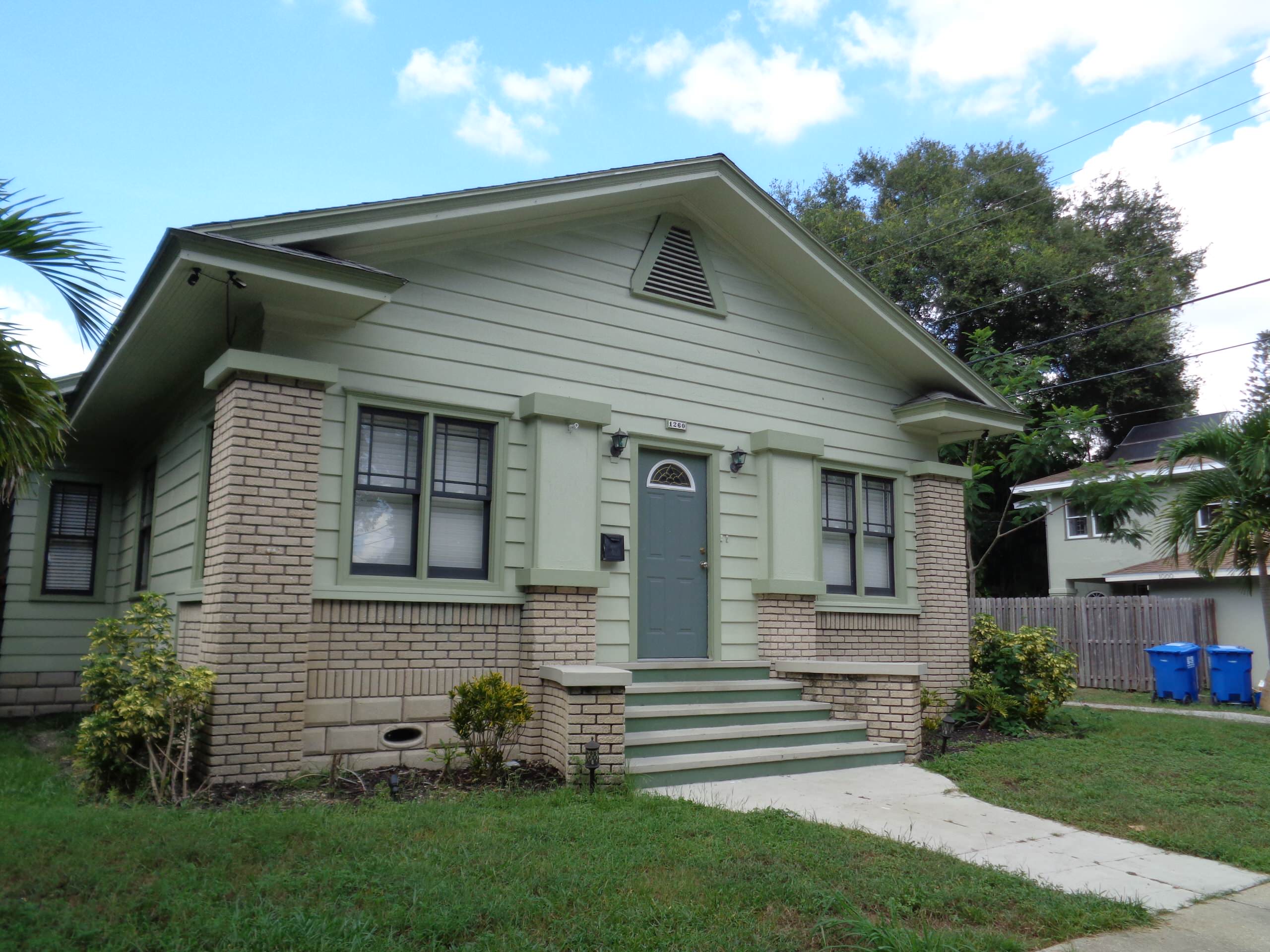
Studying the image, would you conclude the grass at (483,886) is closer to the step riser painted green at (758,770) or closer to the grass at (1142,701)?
the step riser painted green at (758,770)

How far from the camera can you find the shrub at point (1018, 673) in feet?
36.0

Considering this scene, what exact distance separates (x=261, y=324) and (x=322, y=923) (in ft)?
16.8

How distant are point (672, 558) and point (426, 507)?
2.74 meters

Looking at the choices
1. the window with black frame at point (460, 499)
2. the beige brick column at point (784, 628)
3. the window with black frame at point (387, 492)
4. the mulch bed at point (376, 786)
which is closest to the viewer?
the mulch bed at point (376, 786)

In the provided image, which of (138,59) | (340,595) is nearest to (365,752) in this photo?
(340,595)

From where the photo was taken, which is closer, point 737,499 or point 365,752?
point 365,752

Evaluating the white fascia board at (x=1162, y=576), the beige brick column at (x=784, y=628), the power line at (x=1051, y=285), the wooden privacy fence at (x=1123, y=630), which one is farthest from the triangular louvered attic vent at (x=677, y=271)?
the power line at (x=1051, y=285)

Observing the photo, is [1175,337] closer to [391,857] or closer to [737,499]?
[737,499]

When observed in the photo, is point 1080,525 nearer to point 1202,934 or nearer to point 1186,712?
point 1186,712

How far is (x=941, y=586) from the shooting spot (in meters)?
11.8

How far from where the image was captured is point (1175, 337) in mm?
31359

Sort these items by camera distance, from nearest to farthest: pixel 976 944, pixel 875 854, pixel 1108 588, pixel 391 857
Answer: pixel 976 944, pixel 391 857, pixel 875 854, pixel 1108 588

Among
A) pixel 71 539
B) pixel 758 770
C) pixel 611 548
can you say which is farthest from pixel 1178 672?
pixel 71 539

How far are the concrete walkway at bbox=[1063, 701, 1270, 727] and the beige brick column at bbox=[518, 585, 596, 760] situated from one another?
360 inches
